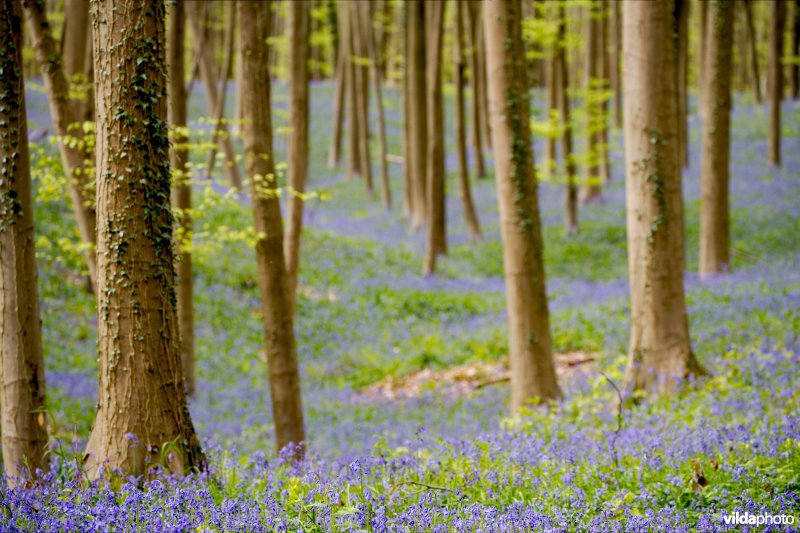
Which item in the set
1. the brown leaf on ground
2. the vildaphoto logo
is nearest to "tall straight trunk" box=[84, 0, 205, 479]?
the vildaphoto logo

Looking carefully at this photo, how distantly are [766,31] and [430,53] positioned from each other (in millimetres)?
46435

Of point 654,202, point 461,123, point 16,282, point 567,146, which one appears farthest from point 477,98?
point 16,282

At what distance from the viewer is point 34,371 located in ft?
17.9

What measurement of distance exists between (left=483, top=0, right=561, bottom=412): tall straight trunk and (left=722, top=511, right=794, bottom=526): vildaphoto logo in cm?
471

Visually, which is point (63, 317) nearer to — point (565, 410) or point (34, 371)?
point (34, 371)

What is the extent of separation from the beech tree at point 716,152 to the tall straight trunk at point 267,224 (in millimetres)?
11079

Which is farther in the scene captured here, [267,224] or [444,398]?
[444,398]

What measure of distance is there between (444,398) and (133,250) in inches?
303

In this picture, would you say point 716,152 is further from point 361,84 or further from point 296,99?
point 361,84

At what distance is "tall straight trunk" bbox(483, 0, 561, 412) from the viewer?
822 cm

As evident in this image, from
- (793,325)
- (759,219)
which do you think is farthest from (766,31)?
(793,325)

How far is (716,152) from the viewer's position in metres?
15.2

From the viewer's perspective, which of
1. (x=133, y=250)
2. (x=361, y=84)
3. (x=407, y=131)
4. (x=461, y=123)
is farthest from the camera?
(x=361, y=84)

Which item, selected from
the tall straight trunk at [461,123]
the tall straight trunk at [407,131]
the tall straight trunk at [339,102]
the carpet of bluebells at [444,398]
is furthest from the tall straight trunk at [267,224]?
the tall straight trunk at [339,102]
